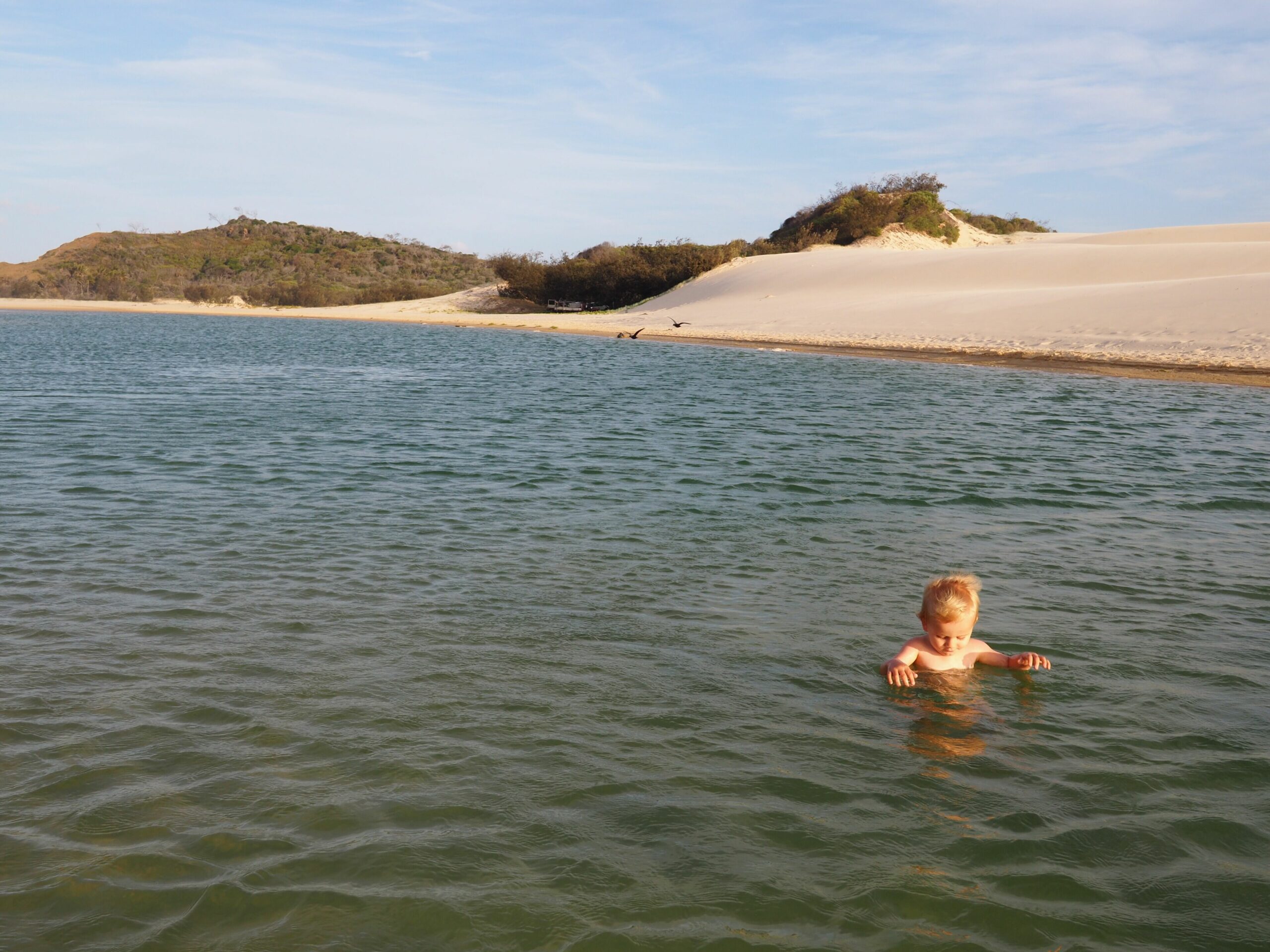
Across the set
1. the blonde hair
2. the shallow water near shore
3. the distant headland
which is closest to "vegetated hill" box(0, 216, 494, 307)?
the distant headland

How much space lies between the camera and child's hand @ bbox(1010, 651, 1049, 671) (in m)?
5.48

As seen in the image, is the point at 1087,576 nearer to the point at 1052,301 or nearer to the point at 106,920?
the point at 106,920

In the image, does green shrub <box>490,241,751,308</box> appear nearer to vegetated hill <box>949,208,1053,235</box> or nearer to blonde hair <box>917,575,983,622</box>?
vegetated hill <box>949,208,1053,235</box>

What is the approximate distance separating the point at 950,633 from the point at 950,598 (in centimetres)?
20

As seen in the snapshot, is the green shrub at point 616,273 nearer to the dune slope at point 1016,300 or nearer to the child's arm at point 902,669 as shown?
the dune slope at point 1016,300

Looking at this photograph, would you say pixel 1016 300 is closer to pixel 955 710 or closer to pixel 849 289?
pixel 849 289

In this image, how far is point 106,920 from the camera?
327 centimetres

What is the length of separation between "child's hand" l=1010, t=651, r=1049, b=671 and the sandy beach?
20732 mm

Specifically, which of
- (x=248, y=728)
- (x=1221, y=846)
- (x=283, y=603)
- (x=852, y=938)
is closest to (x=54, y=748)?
(x=248, y=728)

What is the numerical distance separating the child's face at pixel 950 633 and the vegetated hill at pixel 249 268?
77.4 m

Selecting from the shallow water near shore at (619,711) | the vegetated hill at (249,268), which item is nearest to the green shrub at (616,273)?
the vegetated hill at (249,268)

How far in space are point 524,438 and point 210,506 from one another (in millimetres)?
5871

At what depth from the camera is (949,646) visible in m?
5.51

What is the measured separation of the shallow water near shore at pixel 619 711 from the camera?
3.40 meters
